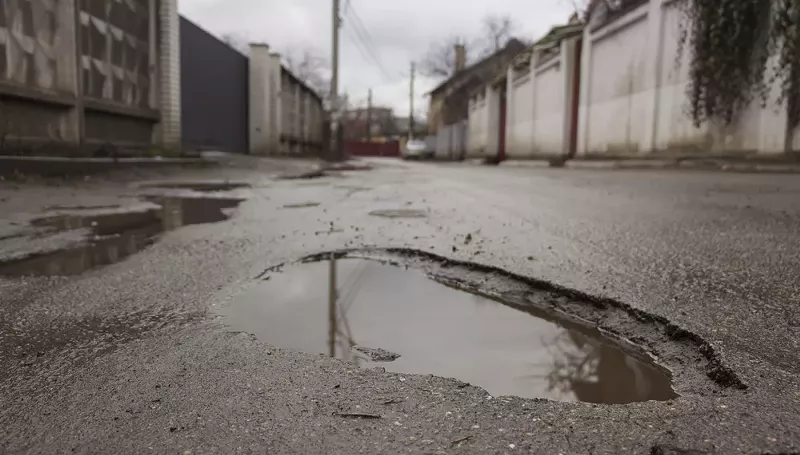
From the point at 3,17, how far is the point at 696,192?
9.49m

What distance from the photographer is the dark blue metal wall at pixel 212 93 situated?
51.8 feet

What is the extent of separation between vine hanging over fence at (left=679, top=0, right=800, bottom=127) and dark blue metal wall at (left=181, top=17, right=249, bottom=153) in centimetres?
1222

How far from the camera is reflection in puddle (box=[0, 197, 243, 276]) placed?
125 inches

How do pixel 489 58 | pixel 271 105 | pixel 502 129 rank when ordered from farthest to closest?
pixel 489 58, pixel 502 129, pixel 271 105

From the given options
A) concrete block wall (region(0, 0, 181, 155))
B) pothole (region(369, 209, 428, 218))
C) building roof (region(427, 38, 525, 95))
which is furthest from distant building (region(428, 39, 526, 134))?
pothole (region(369, 209, 428, 218))

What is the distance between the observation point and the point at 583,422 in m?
1.39

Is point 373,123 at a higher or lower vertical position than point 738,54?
higher

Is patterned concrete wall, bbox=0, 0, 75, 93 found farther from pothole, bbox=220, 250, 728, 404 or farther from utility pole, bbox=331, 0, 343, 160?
utility pole, bbox=331, 0, 343, 160

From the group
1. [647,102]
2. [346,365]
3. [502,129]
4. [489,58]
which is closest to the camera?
[346,365]

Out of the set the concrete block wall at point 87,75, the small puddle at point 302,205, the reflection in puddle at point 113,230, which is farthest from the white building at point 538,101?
the reflection in puddle at point 113,230

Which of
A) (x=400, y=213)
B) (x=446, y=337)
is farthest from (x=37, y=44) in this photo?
(x=446, y=337)

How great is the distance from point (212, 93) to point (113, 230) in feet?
48.7

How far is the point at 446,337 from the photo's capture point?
6.99 feet

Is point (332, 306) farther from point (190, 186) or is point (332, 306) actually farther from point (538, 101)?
point (538, 101)
